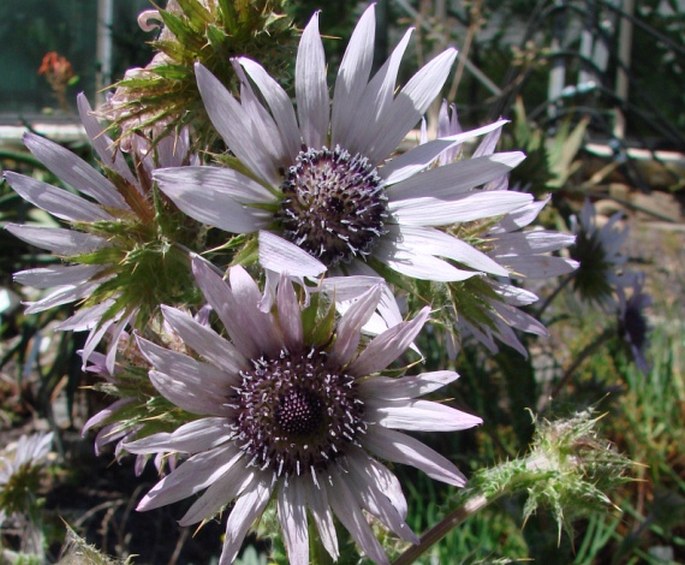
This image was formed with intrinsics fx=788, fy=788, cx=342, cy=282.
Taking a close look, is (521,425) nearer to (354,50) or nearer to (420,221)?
(420,221)

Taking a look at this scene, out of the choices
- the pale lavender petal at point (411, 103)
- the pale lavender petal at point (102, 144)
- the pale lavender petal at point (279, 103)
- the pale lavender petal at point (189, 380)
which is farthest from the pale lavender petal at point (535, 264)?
the pale lavender petal at point (102, 144)

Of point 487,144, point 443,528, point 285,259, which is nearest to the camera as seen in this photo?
point 285,259

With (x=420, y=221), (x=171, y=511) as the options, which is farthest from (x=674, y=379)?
(x=420, y=221)

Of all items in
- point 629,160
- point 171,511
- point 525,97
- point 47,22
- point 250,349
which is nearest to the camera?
point 250,349

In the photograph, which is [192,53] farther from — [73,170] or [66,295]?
[66,295]

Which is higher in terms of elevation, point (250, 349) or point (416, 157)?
point (416, 157)

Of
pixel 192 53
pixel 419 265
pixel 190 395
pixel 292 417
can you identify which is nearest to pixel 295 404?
pixel 292 417
